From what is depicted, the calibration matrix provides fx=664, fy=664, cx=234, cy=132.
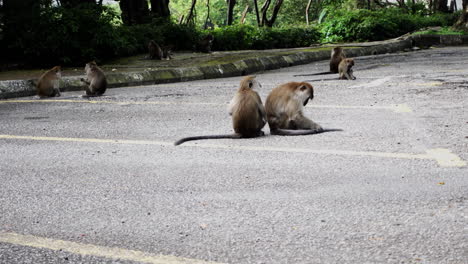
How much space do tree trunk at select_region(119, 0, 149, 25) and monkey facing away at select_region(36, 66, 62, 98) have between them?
37.9 ft

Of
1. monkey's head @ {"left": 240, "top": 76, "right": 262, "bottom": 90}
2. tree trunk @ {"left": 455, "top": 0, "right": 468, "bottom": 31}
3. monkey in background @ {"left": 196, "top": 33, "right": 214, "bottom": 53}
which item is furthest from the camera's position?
tree trunk @ {"left": 455, "top": 0, "right": 468, "bottom": 31}

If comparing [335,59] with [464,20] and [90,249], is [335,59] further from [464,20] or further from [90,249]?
[464,20]

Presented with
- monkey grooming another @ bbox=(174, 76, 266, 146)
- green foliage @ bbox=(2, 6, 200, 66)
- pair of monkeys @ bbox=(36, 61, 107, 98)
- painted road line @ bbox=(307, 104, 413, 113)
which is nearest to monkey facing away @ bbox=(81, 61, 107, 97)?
pair of monkeys @ bbox=(36, 61, 107, 98)

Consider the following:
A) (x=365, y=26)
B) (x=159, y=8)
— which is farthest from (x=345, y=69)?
(x=365, y=26)

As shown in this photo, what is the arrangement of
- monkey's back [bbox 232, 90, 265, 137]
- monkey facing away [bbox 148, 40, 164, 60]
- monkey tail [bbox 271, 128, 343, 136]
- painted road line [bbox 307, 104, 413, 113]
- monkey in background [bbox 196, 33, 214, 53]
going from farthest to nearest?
monkey in background [bbox 196, 33, 214, 53], monkey facing away [bbox 148, 40, 164, 60], painted road line [bbox 307, 104, 413, 113], monkey tail [bbox 271, 128, 343, 136], monkey's back [bbox 232, 90, 265, 137]

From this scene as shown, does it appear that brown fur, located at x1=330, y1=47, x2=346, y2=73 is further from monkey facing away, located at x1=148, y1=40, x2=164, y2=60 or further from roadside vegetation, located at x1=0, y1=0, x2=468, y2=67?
monkey facing away, located at x1=148, y1=40, x2=164, y2=60

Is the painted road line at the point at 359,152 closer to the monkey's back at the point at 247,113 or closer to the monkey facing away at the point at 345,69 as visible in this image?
the monkey's back at the point at 247,113

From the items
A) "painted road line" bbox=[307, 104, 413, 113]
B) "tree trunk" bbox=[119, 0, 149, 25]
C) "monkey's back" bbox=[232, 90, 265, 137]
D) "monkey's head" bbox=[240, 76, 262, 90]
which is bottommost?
"painted road line" bbox=[307, 104, 413, 113]

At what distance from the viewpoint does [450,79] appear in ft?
35.3

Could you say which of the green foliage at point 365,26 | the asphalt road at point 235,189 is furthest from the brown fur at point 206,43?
the asphalt road at point 235,189

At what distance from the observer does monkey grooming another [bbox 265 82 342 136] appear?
6.49 metres

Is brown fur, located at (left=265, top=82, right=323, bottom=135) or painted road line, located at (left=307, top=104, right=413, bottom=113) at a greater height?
brown fur, located at (left=265, top=82, right=323, bottom=135)

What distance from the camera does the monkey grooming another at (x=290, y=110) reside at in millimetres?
6488

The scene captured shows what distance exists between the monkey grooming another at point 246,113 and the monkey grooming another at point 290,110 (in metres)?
0.26
